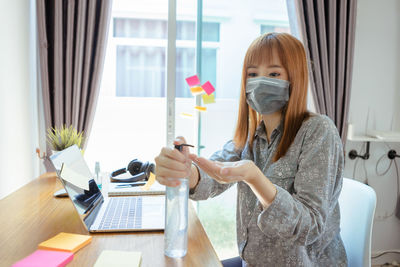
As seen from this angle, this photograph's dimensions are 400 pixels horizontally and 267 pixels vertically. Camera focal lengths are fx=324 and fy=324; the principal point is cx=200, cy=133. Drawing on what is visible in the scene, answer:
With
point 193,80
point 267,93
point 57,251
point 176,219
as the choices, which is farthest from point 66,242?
point 193,80

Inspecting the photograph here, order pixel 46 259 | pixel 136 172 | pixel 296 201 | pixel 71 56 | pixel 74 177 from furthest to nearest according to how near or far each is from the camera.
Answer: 1. pixel 71 56
2. pixel 136 172
3. pixel 74 177
4. pixel 296 201
5. pixel 46 259

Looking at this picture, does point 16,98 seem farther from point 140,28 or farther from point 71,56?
point 140,28

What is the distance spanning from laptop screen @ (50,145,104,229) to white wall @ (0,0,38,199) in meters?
0.57

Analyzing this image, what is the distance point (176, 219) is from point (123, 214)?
0.35 meters

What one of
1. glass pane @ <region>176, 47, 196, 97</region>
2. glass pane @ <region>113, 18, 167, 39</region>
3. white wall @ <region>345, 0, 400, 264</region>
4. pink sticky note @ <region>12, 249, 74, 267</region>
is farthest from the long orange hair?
white wall @ <region>345, 0, 400, 264</region>

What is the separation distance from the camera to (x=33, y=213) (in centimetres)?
→ 107

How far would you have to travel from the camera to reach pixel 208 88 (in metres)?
2.32

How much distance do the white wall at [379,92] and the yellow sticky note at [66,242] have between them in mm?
2184

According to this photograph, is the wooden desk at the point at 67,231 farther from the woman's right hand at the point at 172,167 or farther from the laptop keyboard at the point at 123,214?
the woman's right hand at the point at 172,167

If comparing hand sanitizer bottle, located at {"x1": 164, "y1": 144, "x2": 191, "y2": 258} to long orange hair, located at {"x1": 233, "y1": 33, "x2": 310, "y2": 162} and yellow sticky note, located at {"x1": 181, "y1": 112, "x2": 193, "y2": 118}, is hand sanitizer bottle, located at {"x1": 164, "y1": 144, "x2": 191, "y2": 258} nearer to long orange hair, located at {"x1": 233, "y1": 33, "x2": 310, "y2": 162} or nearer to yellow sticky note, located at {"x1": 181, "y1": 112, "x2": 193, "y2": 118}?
long orange hair, located at {"x1": 233, "y1": 33, "x2": 310, "y2": 162}

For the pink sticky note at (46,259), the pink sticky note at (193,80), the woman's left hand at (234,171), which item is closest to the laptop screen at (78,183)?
the pink sticky note at (46,259)

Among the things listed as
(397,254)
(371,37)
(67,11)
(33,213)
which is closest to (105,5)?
(67,11)

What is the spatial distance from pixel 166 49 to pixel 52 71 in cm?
77

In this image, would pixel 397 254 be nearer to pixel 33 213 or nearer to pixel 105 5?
pixel 33 213
